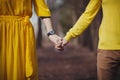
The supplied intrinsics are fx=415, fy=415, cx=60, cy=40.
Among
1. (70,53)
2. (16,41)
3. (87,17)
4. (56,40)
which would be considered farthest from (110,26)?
(70,53)

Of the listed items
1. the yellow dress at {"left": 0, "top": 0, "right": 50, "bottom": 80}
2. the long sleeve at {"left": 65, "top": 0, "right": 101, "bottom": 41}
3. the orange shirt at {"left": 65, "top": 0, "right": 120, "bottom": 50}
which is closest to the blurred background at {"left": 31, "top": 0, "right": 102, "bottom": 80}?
the long sleeve at {"left": 65, "top": 0, "right": 101, "bottom": 41}

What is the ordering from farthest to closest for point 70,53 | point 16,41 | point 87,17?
point 70,53, point 87,17, point 16,41

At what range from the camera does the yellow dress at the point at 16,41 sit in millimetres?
3182

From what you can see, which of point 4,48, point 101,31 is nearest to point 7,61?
point 4,48

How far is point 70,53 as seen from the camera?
1622 cm

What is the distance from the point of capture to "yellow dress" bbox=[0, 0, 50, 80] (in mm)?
3182

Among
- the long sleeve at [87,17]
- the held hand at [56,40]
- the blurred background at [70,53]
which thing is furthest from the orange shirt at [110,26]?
the blurred background at [70,53]

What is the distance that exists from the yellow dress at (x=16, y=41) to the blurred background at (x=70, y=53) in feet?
17.3

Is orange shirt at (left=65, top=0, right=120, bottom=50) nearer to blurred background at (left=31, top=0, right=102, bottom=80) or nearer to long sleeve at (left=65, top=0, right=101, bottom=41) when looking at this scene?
long sleeve at (left=65, top=0, right=101, bottom=41)

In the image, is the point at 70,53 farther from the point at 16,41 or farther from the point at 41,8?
the point at 16,41

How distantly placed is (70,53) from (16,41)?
13.0m

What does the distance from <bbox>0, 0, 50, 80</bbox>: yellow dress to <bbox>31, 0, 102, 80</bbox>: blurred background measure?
526 cm

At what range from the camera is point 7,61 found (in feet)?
10.6

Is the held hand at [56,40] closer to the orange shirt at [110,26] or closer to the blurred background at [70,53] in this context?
the orange shirt at [110,26]
